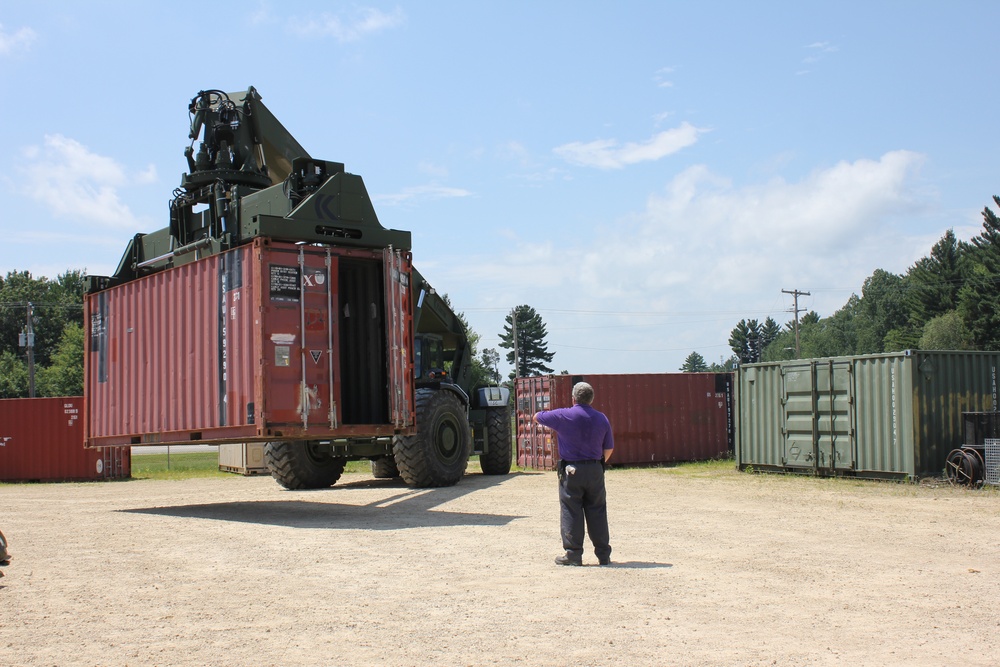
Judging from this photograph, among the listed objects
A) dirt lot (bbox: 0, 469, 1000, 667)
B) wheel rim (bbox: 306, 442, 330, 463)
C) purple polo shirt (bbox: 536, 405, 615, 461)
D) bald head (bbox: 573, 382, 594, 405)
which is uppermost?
bald head (bbox: 573, 382, 594, 405)

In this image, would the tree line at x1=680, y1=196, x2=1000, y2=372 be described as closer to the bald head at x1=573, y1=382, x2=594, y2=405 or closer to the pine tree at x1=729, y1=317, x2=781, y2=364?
the bald head at x1=573, y1=382, x2=594, y2=405

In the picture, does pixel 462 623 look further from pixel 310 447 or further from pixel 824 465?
pixel 824 465

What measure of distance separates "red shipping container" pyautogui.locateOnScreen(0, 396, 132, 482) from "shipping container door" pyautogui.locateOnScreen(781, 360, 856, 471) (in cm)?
1661

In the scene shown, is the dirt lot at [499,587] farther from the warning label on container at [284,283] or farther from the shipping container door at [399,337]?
the warning label on container at [284,283]

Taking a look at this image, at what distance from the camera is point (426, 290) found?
64.0ft

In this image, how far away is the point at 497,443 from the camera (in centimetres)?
2191

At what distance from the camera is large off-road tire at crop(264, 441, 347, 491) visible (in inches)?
727

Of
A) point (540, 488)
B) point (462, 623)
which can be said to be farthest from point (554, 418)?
point (540, 488)

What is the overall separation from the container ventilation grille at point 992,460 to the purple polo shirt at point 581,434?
1060cm

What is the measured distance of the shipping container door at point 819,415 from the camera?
1958cm

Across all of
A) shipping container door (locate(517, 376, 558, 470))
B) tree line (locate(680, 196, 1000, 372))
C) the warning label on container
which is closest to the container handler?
the warning label on container

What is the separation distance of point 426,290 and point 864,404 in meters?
8.76

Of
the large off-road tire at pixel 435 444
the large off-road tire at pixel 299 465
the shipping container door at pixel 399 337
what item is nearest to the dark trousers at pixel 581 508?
the shipping container door at pixel 399 337

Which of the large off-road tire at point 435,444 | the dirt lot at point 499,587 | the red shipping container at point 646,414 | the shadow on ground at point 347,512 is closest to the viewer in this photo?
the dirt lot at point 499,587
